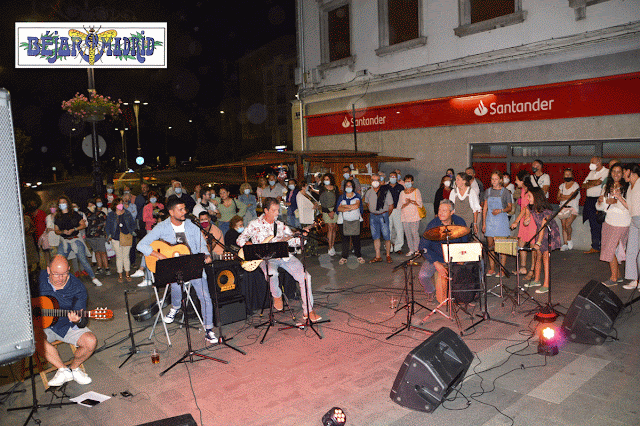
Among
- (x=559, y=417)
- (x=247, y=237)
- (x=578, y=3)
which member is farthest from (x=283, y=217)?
(x=559, y=417)

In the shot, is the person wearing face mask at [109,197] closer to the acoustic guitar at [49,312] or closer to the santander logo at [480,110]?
the acoustic guitar at [49,312]

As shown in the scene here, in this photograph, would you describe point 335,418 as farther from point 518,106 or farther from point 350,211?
point 518,106

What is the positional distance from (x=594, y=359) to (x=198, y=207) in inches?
332

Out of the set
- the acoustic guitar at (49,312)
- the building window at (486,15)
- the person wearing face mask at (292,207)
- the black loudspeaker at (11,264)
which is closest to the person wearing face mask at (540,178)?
the building window at (486,15)

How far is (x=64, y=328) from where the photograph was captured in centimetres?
607

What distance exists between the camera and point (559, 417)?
4.62 meters

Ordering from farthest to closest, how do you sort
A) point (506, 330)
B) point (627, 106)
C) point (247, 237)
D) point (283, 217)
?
point (283, 217)
point (627, 106)
point (247, 237)
point (506, 330)

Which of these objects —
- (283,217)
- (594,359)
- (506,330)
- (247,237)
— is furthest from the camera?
(283,217)

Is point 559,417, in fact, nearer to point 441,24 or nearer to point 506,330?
point 506,330

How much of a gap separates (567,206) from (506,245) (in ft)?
10.8

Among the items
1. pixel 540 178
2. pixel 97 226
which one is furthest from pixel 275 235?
pixel 540 178

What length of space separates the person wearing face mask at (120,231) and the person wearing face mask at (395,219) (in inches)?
246

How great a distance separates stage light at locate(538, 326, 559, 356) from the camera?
5.98 m

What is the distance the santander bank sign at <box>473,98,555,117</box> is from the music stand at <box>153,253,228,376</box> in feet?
33.3
